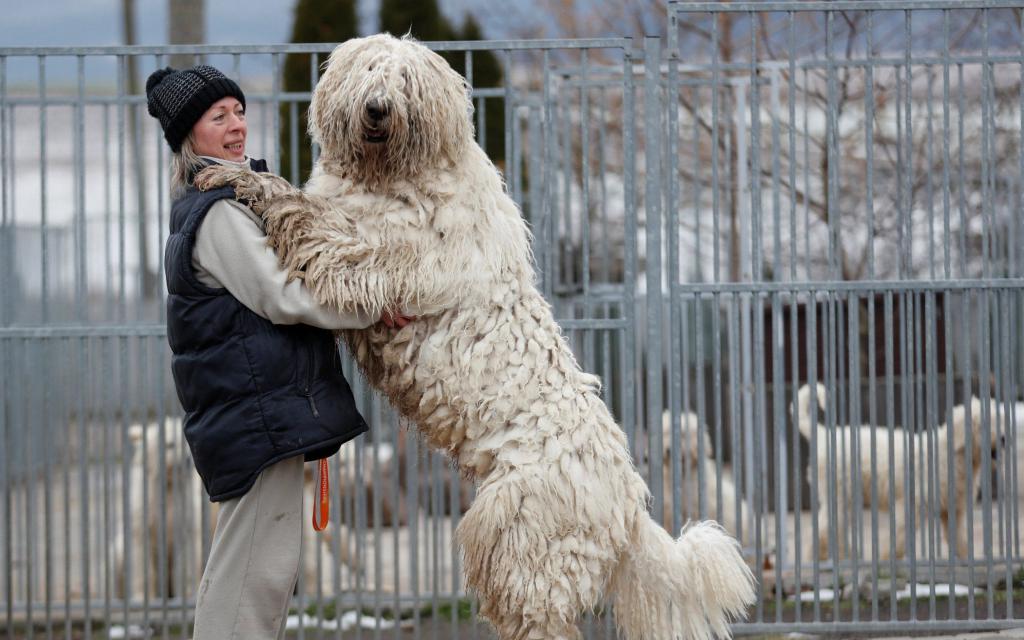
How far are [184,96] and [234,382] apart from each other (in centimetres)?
82

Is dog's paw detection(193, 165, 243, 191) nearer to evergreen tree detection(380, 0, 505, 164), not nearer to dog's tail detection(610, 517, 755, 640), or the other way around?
dog's tail detection(610, 517, 755, 640)

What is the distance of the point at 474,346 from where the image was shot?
3518 millimetres

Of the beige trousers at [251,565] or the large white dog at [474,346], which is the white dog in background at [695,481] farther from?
the beige trousers at [251,565]

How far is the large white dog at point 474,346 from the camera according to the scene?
3.39 meters

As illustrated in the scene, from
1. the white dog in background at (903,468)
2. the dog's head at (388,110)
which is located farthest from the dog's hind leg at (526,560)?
the white dog in background at (903,468)

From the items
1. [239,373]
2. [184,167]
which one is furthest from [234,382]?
[184,167]

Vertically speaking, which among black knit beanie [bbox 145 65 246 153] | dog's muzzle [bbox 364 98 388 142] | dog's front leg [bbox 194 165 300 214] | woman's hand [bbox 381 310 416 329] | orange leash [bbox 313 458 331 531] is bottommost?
orange leash [bbox 313 458 331 531]

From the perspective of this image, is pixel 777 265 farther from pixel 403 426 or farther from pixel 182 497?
pixel 182 497

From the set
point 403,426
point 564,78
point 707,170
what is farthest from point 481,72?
point 403,426

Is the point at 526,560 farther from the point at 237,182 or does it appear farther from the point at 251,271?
the point at 237,182

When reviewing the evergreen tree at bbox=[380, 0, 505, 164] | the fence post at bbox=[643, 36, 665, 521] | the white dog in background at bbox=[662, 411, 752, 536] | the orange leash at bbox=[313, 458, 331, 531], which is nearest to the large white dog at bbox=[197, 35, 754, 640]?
the orange leash at bbox=[313, 458, 331, 531]

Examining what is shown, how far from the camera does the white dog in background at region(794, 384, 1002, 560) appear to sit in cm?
521

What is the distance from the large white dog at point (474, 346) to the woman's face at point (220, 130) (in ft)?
0.45

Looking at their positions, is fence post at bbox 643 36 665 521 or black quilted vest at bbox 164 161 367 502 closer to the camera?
black quilted vest at bbox 164 161 367 502
